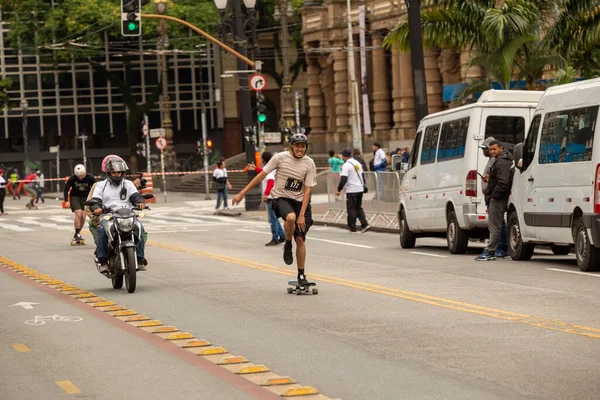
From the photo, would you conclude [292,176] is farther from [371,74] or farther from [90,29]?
[90,29]

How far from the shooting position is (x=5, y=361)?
35.4 feet

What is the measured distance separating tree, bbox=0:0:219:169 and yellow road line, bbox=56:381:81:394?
61713 mm

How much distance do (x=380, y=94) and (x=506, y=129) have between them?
4114cm

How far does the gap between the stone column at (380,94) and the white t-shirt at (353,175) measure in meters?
31.4

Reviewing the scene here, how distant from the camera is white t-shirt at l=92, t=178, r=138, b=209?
17469mm

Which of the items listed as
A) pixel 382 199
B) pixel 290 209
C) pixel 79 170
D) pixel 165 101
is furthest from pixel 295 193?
pixel 165 101

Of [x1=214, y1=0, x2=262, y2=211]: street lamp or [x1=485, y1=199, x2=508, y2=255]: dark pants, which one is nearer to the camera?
[x1=485, y1=199, x2=508, y2=255]: dark pants

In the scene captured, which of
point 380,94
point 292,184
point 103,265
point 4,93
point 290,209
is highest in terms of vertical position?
point 4,93

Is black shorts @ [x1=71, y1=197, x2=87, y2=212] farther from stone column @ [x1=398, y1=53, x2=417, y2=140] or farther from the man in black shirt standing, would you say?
stone column @ [x1=398, y1=53, x2=417, y2=140]

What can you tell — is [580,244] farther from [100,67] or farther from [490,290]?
[100,67]

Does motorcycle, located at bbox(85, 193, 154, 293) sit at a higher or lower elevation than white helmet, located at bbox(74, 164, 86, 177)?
lower

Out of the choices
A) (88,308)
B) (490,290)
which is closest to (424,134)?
(490,290)

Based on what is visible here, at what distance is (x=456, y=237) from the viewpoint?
2267 cm

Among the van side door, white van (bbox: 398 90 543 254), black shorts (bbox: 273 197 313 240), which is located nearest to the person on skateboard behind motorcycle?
black shorts (bbox: 273 197 313 240)
